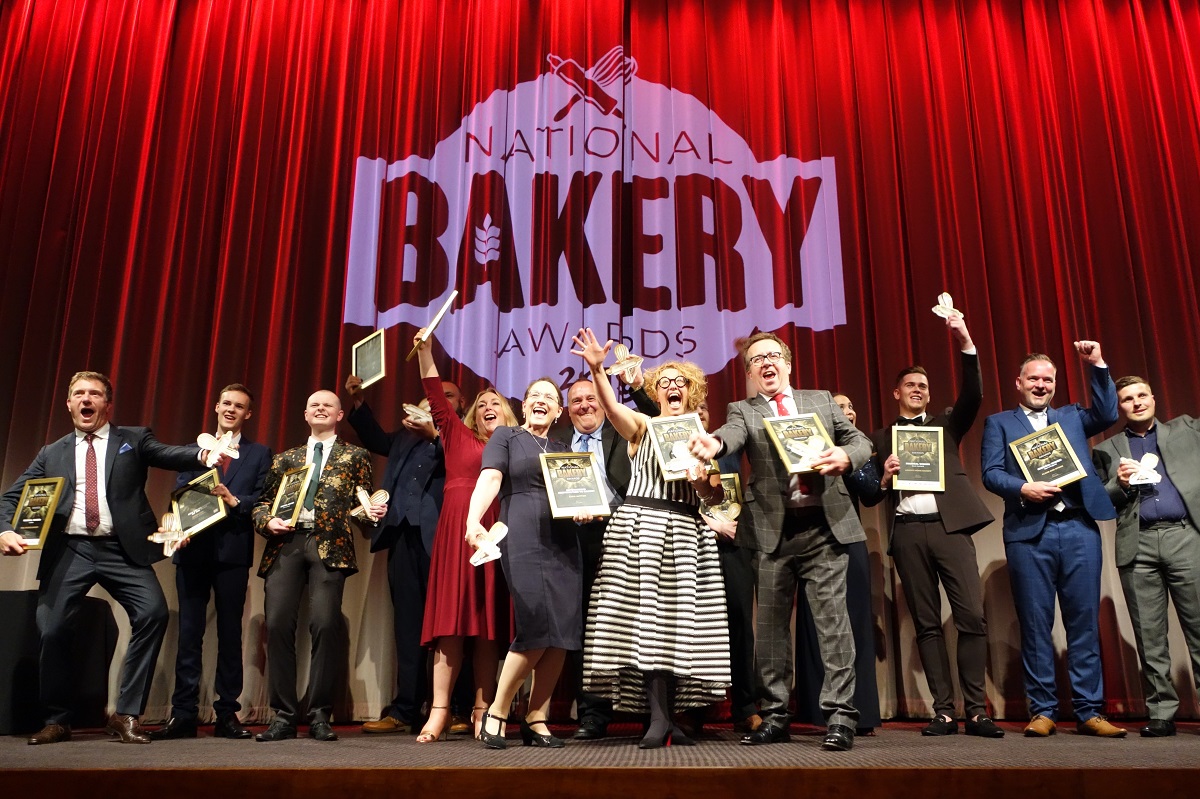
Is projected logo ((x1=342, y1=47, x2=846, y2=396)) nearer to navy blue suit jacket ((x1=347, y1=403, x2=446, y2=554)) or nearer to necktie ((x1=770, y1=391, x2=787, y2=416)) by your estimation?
navy blue suit jacket ((x1=347, y1=403, x2=446, y2=554))

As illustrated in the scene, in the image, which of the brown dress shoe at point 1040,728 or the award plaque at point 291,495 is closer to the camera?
the brown dress shoe at point 1040,728

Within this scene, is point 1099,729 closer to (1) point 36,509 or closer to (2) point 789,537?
(2) point 789,537

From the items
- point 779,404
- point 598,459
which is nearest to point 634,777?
point 779,404

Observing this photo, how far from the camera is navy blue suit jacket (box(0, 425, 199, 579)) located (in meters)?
4.16

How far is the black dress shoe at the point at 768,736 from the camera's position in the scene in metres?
3.54

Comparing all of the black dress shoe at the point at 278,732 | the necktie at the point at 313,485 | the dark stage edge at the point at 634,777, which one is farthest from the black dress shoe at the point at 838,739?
the necktie at the point at 313,485

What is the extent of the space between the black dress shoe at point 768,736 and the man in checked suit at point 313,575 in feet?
6.17

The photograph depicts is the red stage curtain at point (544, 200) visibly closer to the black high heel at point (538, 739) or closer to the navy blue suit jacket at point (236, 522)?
the navy blue suit jacket at point (236, 522)

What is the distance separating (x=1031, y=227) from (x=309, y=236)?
4948mm

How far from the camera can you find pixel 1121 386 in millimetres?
4637

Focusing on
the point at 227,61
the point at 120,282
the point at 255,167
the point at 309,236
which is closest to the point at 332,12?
the point at 227,61

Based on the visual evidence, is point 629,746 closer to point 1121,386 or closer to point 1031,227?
point 1121,386

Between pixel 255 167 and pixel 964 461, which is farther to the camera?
pixel 255 167

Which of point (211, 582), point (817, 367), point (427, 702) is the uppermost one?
point (817, 367)
